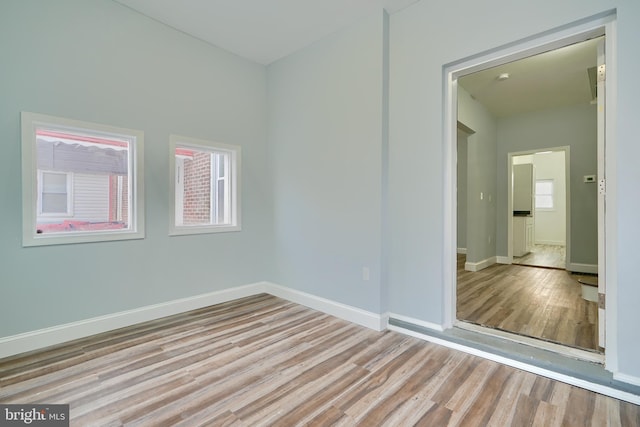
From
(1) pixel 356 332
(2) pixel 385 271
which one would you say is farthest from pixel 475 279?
(1) pixel 356 332

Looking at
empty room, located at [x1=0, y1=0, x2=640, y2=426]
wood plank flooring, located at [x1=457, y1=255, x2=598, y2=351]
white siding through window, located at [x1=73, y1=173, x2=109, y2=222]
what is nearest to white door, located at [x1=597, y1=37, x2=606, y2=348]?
empty room, located at [x1=0, y1=0, x2=640, y2=426]

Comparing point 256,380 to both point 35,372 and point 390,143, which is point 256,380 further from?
point 390,143

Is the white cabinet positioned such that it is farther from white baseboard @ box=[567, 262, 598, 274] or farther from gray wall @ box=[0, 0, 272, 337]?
gray wall @ box=[0, 0, 272, 337]

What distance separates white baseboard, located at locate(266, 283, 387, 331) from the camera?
2873 millimetres

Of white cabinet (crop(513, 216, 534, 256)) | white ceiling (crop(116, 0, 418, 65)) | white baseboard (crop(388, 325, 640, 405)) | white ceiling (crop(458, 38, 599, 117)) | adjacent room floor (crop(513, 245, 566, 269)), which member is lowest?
white baseboard (crop(388, 325, 640, 405))

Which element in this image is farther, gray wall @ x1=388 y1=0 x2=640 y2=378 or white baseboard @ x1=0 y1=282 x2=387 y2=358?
white baseboard @ x1=0 y1=282 x2=387 y2=358

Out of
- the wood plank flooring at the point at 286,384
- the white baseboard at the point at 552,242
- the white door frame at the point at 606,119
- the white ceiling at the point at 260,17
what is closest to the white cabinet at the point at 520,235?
the white baseboard at the point at 552,242

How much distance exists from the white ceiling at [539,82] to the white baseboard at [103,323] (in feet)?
14.3

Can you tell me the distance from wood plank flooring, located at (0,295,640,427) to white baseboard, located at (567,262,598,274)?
4438 millimetres

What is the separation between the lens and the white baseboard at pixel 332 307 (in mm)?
2873

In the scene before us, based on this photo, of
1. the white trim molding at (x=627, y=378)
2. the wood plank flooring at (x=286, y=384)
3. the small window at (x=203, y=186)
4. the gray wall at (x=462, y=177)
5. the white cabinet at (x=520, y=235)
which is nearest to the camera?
the wood plank flooring at (x=286, y=384)

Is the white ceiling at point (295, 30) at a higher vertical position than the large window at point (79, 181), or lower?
higher

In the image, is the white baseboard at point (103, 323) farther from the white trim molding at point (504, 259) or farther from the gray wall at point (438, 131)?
the white trim molding at point (504, 259)

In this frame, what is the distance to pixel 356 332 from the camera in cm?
279
